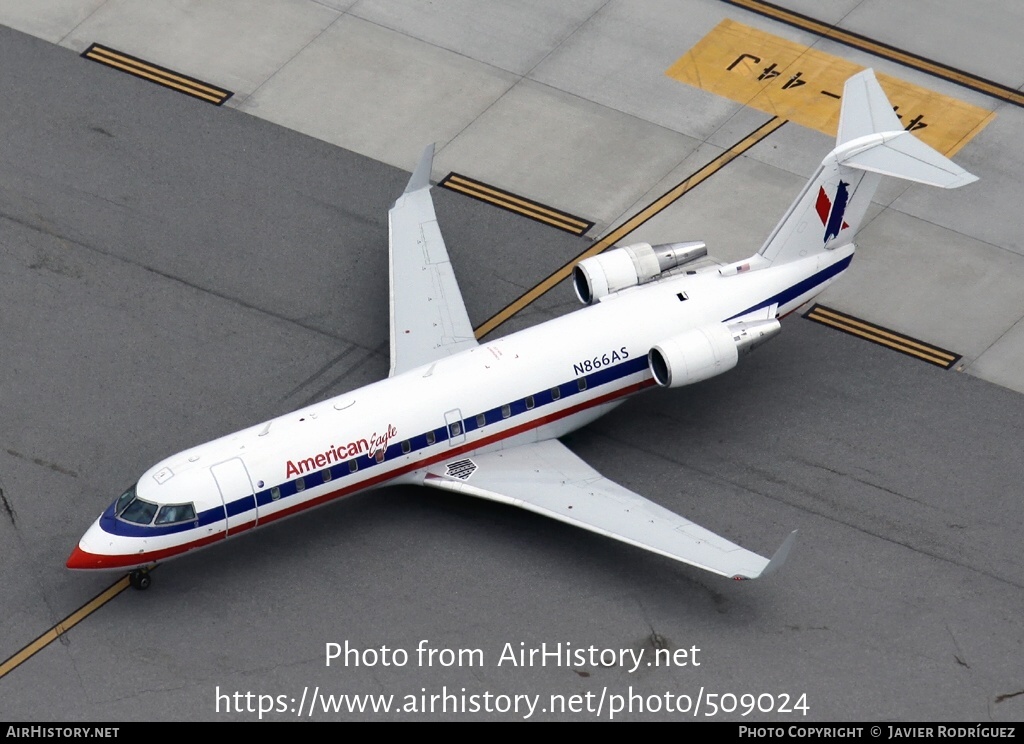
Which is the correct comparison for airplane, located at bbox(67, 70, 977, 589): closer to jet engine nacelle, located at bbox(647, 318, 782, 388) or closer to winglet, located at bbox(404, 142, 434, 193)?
jet engine nacelle, located at bbox(647, 318, 782, 388)

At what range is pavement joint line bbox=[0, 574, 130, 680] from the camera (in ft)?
118

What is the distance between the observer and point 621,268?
4147cm

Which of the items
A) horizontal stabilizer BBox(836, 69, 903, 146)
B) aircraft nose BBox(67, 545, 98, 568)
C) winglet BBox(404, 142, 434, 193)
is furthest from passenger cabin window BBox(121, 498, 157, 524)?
horizontal stabilizer BBox(836, 69, 903, 146)

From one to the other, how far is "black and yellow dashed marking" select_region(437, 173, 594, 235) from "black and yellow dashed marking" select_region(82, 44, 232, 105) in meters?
7.15

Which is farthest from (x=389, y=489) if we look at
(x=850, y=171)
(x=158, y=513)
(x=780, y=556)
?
(x=850, y=171)

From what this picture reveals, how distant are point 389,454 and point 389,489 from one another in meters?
1.92

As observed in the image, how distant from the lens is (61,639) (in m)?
36.4

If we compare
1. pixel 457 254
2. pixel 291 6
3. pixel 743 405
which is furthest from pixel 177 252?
pixel 743 405

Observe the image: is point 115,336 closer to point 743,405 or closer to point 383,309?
point 383,309

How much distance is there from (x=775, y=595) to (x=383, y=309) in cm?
1224

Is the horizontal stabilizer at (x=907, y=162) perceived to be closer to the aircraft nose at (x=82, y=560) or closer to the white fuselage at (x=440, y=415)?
the white fuselage at (x=440, y=415)

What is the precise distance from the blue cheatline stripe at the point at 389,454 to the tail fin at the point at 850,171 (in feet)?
15.5

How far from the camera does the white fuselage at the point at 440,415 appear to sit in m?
36.5

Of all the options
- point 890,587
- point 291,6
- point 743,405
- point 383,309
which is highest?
point 291,6
